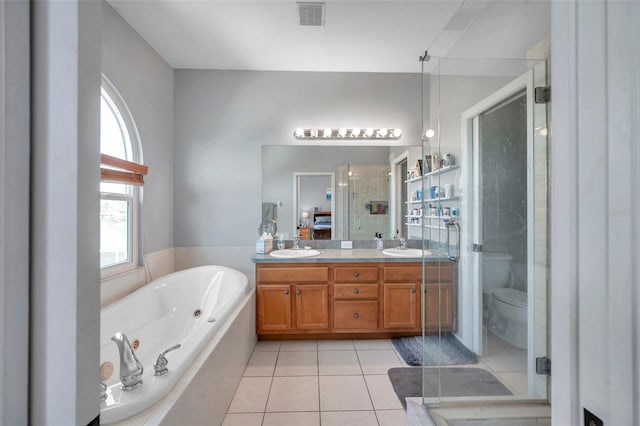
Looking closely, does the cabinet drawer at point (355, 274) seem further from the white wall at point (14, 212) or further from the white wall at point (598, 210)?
the white wall at point (14, 212)

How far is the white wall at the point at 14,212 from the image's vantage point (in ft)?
1.27

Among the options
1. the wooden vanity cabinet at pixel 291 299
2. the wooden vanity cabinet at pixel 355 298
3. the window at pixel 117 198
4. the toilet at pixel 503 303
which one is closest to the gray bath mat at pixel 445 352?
the toilet at pixel 503 303

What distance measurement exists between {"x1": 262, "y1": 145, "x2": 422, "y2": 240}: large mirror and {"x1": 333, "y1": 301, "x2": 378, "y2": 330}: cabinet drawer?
77 centimetres

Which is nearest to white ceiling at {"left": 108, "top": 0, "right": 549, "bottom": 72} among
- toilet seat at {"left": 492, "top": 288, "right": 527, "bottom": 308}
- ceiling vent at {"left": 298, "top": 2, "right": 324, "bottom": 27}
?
ceiling vent at {"left": 298, "top": 2, "right": 324, "bottom": 27}

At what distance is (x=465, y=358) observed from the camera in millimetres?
1992

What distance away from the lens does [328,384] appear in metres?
2.22

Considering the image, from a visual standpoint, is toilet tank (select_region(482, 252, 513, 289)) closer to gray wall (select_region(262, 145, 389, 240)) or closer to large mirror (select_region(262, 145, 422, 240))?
large mirror (select_region(262, 145, 422, 240))

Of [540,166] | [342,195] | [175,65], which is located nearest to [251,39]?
[175,65]

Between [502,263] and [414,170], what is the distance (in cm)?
145

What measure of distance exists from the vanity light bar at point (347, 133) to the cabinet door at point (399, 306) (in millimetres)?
1616

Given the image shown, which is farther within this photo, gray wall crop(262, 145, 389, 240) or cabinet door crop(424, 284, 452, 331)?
gray wall crop(262, 145, 389, 240)

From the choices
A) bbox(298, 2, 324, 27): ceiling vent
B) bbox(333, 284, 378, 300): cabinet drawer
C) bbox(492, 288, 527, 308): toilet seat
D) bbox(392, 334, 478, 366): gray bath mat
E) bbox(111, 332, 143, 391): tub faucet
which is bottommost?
bbox(392, 334, 478, 366): gray bath mat

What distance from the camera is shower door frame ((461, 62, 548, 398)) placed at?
5.74 ft

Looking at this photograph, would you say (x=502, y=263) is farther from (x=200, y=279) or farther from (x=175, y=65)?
(x=175, y=65)
